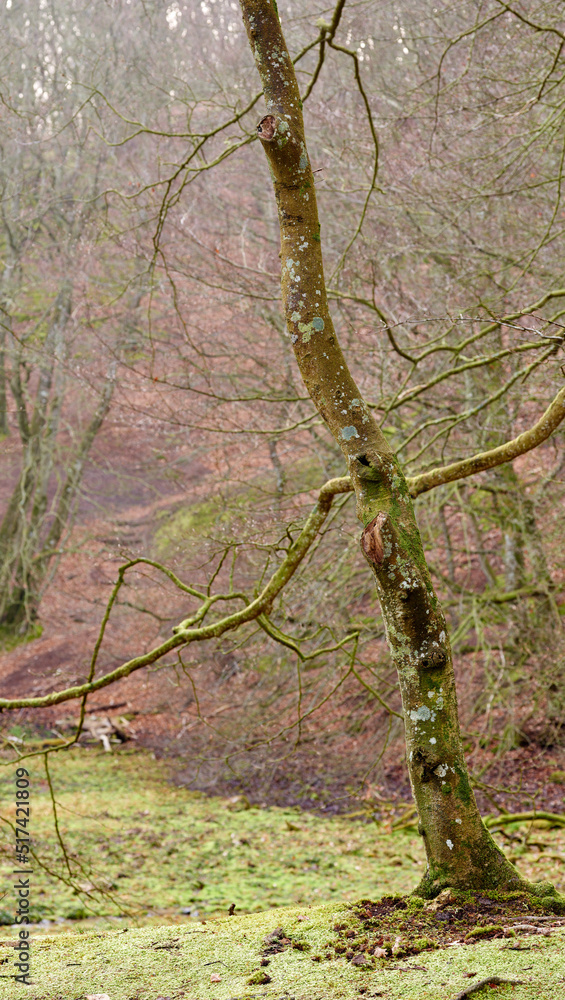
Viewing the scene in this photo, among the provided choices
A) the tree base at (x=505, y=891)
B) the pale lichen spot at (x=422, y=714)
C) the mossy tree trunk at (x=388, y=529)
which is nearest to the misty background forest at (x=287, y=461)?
the tree base at (x=505, y=891)

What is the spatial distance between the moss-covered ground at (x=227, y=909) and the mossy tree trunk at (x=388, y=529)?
21 centimetres

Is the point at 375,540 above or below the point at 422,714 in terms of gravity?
above

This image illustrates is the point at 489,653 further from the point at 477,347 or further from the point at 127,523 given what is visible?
the point at 127,523

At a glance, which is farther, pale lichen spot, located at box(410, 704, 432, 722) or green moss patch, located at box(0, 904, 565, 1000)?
pale lichen spot, located at box(410, 704, 432, 722)

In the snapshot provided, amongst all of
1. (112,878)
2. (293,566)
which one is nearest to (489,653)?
(112,878)

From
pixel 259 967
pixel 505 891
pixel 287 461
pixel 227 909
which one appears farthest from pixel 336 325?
pixel 259 967

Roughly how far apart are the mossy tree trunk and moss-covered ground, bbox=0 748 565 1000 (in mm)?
208

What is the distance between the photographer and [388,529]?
8.27 feet

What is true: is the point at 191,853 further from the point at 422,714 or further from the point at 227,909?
the point at 422,714

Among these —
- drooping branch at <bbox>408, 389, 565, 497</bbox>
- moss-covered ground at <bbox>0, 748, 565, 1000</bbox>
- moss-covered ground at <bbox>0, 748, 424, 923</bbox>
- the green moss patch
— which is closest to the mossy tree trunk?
moss-covered ground at <bbox>0, 748, 565, 1000</bbox>

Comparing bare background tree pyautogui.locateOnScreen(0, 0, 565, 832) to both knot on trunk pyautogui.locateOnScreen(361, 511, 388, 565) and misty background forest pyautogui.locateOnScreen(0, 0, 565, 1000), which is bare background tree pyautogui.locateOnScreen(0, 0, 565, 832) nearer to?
misty background forest pyautogui.locateOnScreen(0, 0, 565, 1000)

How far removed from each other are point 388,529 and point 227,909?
399cm

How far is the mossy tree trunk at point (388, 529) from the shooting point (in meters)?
2.51

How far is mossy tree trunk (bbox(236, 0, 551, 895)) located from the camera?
8.23ft
